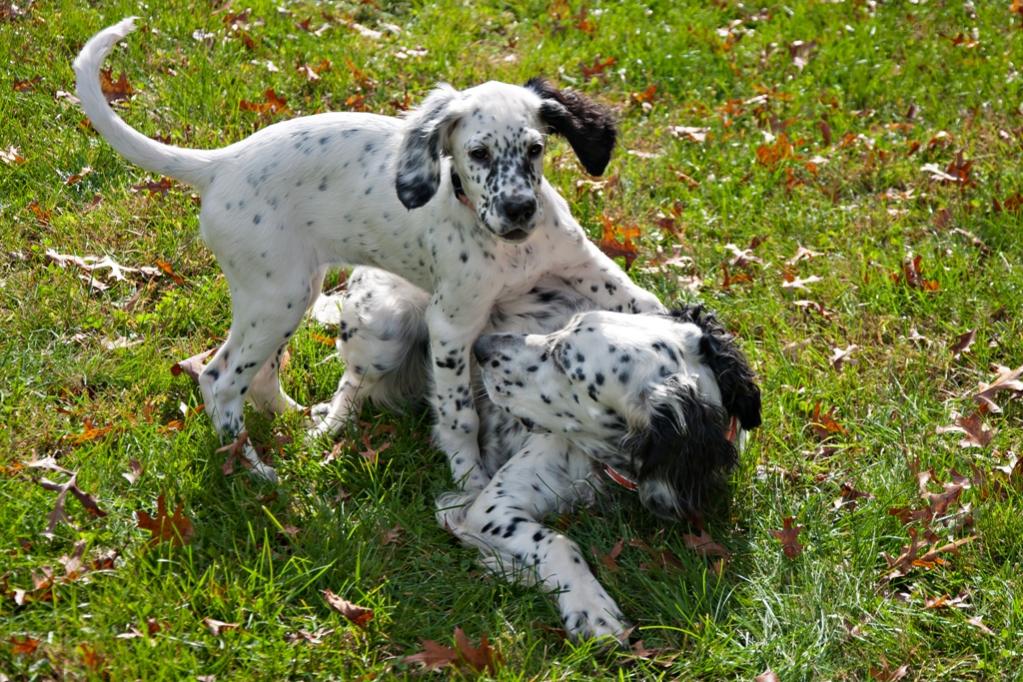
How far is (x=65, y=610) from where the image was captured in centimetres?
323

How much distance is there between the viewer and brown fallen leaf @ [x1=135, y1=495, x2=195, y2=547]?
3.59m

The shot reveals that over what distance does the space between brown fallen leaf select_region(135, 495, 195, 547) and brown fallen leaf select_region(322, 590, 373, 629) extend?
567 millimetres

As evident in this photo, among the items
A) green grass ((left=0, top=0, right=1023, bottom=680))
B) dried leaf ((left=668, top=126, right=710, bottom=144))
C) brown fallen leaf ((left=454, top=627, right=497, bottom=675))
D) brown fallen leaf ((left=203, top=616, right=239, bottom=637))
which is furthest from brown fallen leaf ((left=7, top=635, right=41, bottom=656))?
dried leaf ((left=668, top=126, right=710, bottom=144))

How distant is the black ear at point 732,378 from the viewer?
3889 millimetres

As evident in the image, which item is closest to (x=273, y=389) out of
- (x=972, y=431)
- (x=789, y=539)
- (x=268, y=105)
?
(x=789, y=539)

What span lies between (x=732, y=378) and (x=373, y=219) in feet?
4.75

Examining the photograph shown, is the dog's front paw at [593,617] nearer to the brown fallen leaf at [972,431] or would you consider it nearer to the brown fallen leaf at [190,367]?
the brown fallen leaf at [972,431]

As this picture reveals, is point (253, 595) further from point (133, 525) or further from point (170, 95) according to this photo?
point (170, 95)

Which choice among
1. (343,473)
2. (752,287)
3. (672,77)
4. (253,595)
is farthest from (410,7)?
(253,595)

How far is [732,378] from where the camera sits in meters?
3.89

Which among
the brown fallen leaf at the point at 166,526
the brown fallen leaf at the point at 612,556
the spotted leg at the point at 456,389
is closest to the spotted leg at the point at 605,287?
the spotted leg at the point at 456,389

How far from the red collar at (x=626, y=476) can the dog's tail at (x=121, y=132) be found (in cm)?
185

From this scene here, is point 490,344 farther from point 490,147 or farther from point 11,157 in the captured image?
point 11,157

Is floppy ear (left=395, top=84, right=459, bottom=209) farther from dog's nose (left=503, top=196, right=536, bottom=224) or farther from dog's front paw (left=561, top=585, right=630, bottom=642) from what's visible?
dog's front paw (left=561, top=585, right=630, bottom=642)
